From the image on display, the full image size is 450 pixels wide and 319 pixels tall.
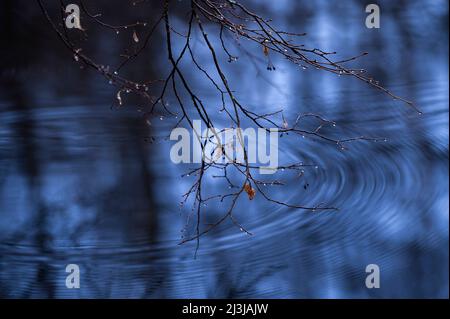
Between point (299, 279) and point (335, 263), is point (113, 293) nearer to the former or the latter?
point (299, 279)

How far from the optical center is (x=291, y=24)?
3906 millimetres

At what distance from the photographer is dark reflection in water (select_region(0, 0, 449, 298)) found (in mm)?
3855

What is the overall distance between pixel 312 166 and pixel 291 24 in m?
0.94

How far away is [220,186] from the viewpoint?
387 centimetres

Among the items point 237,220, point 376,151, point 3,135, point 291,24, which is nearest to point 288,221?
point 237,220

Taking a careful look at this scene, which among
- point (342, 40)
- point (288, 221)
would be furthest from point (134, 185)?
point (342, 40)

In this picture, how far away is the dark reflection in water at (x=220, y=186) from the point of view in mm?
3855

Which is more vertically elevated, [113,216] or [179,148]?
[179,148]

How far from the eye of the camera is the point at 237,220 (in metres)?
3.86

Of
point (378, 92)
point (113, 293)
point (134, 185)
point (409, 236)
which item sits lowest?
point (113, 293)

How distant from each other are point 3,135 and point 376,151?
2.45m

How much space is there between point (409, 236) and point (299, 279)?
2.56ft

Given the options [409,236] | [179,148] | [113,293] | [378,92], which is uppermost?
[378,92]

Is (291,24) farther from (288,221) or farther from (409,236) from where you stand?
(409,236)
